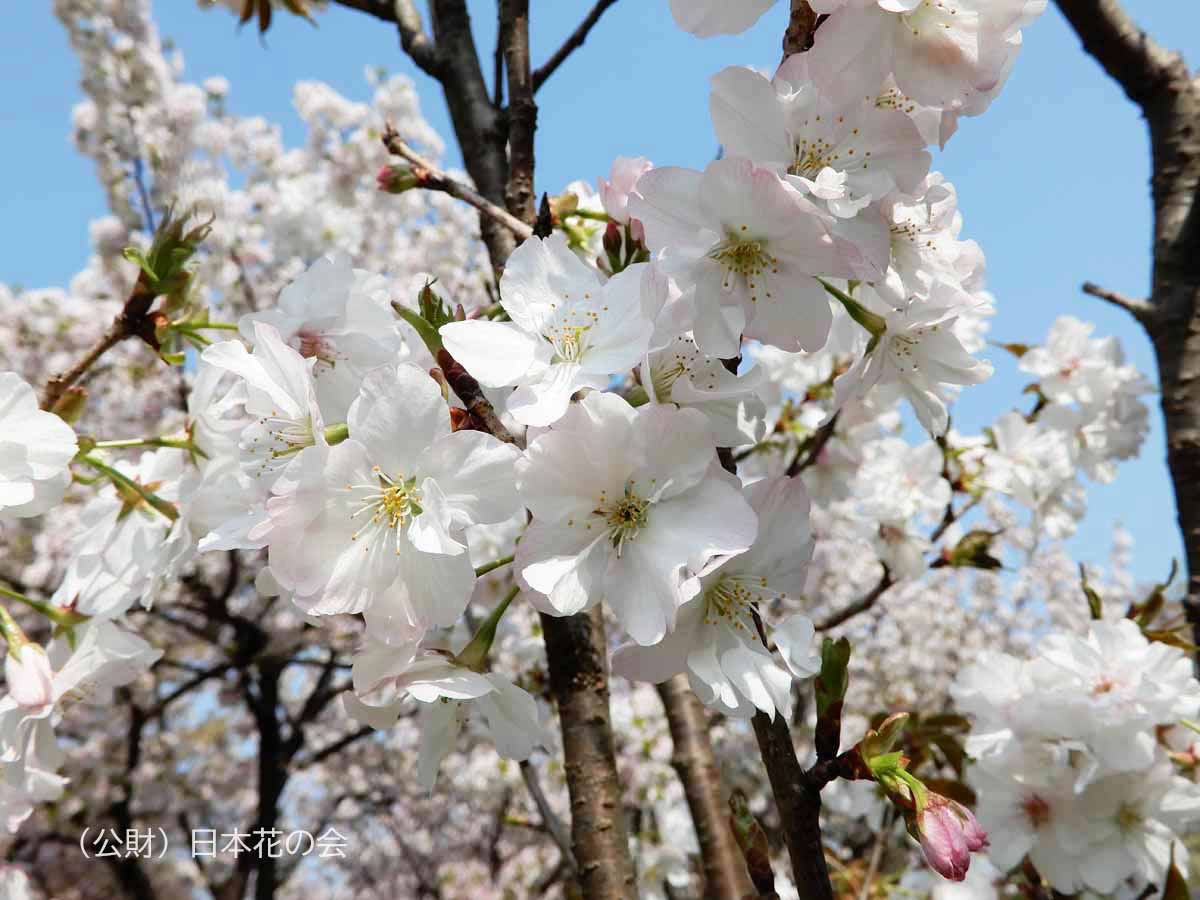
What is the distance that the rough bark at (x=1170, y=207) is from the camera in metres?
1.99

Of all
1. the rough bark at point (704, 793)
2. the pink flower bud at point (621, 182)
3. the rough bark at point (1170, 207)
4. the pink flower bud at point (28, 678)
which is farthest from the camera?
the rough bark at point (1170, 207)

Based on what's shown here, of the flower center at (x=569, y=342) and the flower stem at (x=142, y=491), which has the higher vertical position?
the flower stem at (x=142, y=491)

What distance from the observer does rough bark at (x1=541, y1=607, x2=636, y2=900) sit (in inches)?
47.5

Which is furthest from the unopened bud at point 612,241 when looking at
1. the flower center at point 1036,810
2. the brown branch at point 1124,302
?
the brown branch at point 1124,302

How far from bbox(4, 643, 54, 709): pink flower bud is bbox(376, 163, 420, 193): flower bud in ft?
2.46

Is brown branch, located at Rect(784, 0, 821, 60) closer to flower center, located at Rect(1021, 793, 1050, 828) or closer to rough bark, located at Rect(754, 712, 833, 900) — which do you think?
rough bark, located at Rect(754, 712, 833, 900)

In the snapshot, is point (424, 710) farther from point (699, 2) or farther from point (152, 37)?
point (152, 37)

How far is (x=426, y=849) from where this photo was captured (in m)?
7.84

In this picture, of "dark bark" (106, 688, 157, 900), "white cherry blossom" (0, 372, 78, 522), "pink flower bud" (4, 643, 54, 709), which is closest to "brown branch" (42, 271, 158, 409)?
"white cherry blossom" (0, 372, 78, 522)

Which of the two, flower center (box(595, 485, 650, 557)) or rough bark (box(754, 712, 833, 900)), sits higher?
flower center (box(595, 485, 650, 557))

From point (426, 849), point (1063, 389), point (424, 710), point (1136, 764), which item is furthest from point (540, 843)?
point (424, 710)

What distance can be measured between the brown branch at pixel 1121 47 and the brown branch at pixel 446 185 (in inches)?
67.0

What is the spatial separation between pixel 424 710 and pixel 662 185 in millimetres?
517

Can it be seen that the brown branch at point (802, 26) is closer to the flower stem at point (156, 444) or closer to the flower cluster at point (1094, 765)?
the flower stem at point (156, 444)
